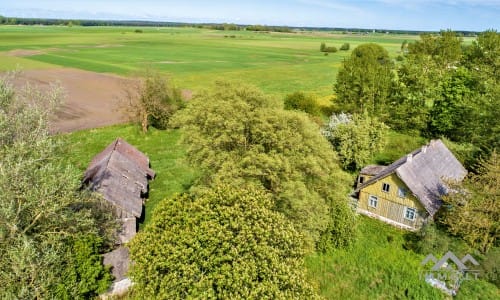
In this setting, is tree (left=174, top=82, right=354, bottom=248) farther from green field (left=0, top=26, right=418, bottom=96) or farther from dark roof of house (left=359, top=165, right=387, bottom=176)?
green field (left=0, top=26, right=418, bottom=96)

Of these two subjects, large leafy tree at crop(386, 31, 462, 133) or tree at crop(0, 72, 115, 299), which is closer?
tree at crop(0, 72, 115, 299)

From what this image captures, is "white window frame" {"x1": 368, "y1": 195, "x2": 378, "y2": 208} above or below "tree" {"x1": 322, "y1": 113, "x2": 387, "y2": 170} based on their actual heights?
below

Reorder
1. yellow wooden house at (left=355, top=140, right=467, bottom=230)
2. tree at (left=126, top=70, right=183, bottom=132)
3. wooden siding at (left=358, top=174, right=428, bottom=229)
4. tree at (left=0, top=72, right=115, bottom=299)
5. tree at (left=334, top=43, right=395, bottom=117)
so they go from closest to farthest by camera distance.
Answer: tree at (left=0, top=72, right=115, bottom=299), yellow wooden house at (left=355, top=140, right=467, bottom=230), wooden siding at (left=358, top=174, right=428, bottom=229), tree at (left=126, top=70, right=183, bottom=132), tree at (left=334, top=43, right=395, bottom=117)

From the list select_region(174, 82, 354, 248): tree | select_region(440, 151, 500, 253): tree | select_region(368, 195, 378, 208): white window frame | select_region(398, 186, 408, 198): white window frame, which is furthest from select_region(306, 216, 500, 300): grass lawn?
select_region(368, 195, 378, 208): white window frame

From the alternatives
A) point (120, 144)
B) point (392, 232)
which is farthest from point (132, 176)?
point (392, 232)

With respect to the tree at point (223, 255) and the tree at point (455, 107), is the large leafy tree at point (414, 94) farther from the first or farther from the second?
the tree at point (223, 255)

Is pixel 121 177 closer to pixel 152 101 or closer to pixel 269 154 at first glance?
pixel 269 154

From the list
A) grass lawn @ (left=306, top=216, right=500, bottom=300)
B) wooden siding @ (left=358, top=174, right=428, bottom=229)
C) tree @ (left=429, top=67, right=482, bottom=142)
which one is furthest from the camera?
tree @ (left=429, top=67, right=482, bottom=142)
